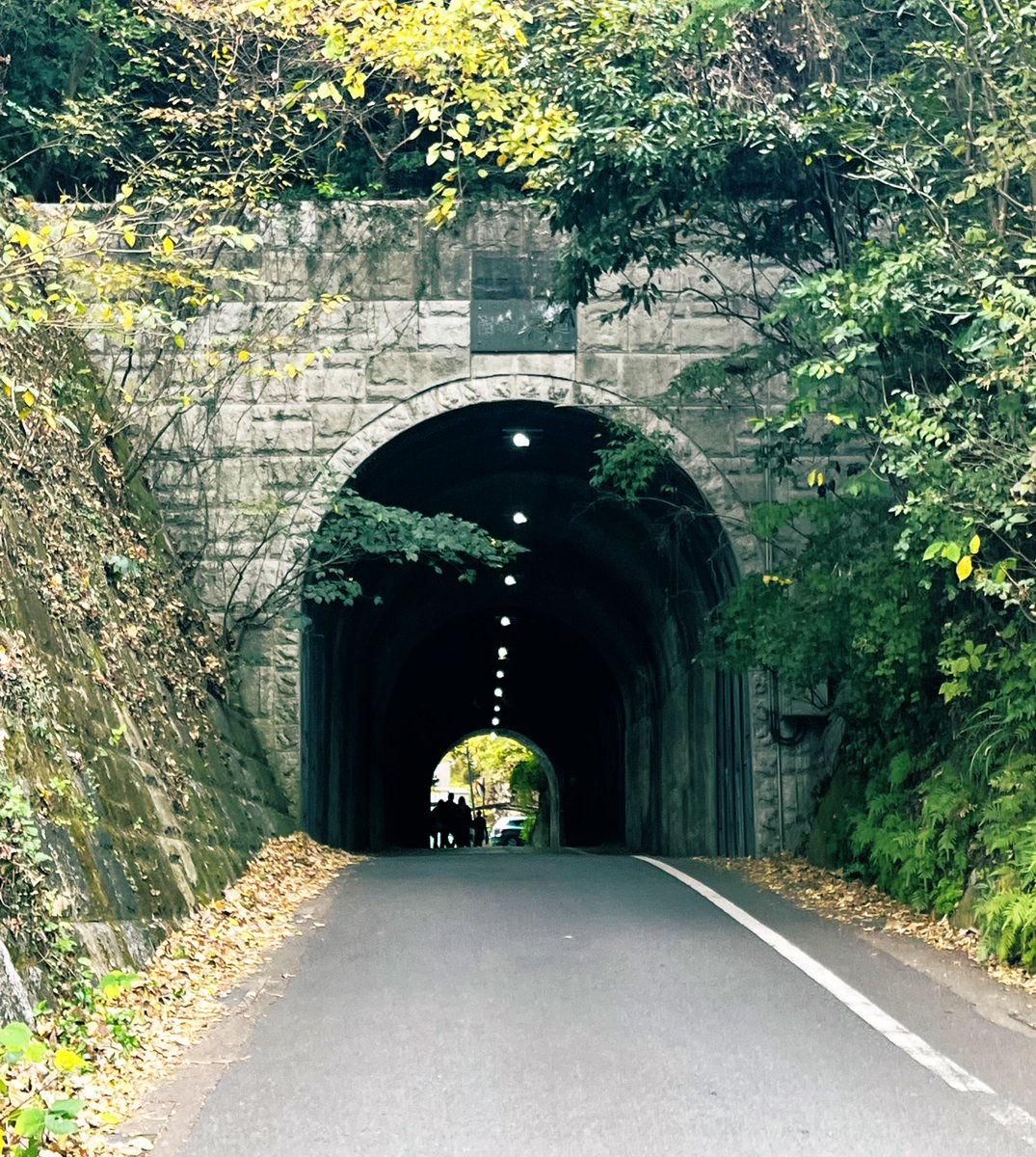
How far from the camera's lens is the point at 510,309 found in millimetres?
16484

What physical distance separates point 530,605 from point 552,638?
3278mm

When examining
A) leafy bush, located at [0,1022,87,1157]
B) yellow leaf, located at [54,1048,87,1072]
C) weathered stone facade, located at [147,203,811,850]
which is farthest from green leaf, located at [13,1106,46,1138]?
weathered stone facade, located at [147,203,811,850]

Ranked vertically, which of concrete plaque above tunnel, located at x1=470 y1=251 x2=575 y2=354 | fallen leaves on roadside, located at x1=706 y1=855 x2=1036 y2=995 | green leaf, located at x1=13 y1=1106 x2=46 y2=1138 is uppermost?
concrete plaque above tunnel, located at x1=470 y1=251 x2=575 y2=354

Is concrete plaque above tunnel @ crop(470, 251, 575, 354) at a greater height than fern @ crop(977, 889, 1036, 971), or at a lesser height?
greater

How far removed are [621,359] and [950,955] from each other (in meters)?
8.86

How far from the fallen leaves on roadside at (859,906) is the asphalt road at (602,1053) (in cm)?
50

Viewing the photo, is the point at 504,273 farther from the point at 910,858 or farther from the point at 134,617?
the point at 910,858

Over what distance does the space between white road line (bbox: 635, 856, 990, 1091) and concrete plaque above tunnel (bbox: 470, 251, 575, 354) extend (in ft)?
24.3

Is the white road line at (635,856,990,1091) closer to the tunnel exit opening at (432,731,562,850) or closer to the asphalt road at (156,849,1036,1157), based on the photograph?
the asphalt road at (156,849,1036,1157)

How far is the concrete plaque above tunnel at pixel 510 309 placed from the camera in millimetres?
16453

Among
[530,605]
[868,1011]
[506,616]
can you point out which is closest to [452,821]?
[506,616]

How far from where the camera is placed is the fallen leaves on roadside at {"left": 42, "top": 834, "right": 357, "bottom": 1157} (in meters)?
5.59

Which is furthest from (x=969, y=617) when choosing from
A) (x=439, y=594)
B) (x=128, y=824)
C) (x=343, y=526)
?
(x=439, y=594)

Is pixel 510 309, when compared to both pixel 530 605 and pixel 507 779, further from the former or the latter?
pixel 507 779
